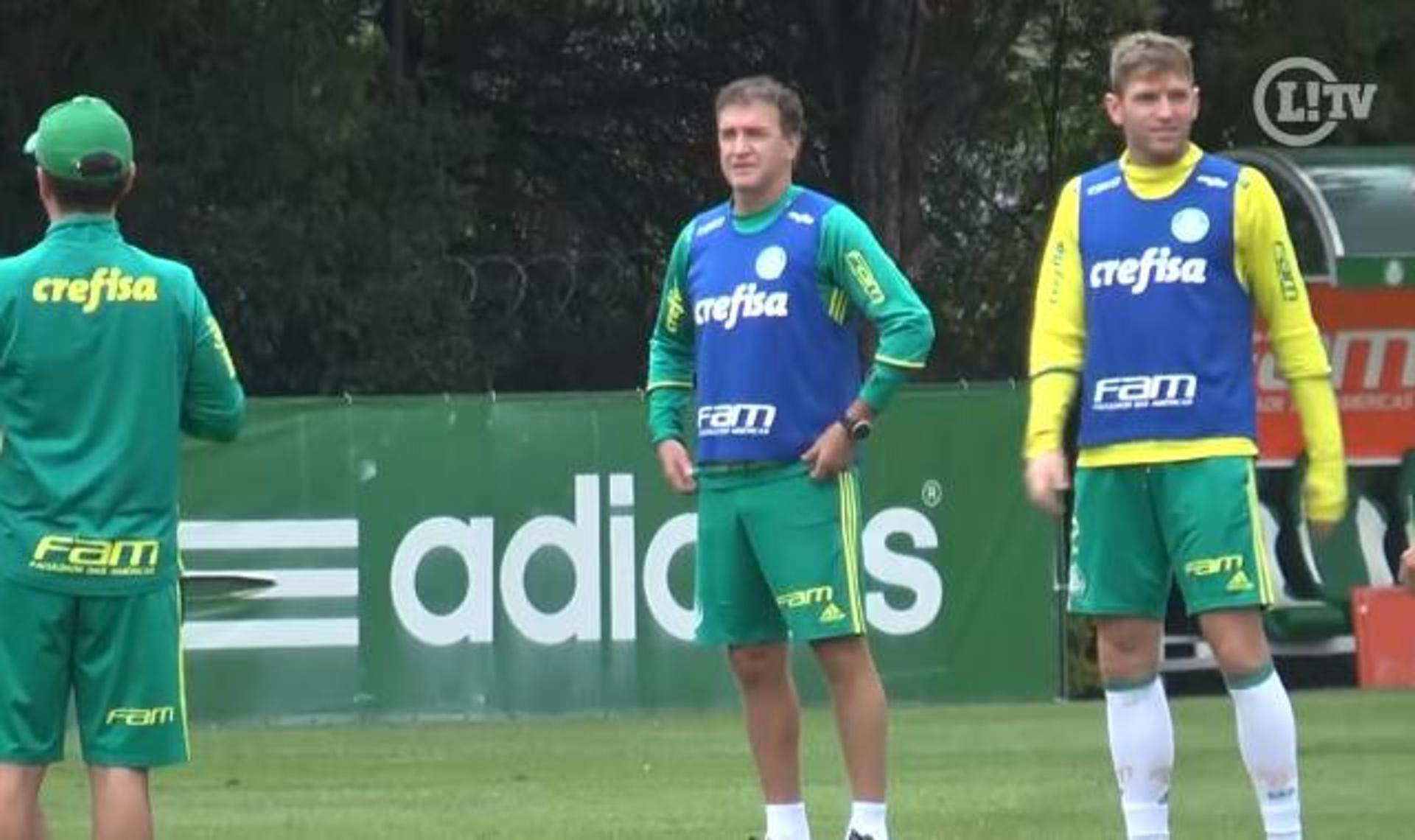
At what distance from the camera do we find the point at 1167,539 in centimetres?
896

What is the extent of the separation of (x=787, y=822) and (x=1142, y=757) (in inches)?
49.6

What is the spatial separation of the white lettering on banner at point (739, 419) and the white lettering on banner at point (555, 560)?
29.2ft

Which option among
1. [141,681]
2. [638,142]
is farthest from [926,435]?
[141,681]

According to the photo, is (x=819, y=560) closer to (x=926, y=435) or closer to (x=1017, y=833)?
(x=1017, y=833)

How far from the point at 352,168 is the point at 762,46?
13.2 feet

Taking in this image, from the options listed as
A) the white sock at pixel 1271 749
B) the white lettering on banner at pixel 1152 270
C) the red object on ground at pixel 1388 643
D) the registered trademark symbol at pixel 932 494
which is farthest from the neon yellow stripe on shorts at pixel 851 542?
the red object on ground at pixel 1388 643

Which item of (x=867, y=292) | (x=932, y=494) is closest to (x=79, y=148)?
(x=867, y=292)

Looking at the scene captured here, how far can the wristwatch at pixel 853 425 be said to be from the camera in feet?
31.6

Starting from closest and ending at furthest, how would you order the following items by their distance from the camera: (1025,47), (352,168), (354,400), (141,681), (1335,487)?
(141,681) < (1335,487) < (354,400) < (352,168) < (1025,47)

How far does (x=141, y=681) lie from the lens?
8.05 m

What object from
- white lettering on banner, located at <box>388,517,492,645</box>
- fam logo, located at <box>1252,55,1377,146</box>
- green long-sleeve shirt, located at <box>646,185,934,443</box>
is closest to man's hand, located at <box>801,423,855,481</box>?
green long-sleeve shirt, located at <box>646,185,934,443</box>

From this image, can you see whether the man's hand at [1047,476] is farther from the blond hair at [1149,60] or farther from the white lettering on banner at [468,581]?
the white lettering on banner at [468,581]

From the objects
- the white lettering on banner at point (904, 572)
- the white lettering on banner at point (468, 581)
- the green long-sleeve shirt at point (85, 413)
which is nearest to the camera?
the green long-sleeve shirt at point (85, 413)

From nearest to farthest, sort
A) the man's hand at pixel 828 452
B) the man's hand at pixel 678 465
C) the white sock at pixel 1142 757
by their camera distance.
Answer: the white sock at pixel 1142 757
the man's hand at pixel 828 452
the man's hand at pixel 678 465
